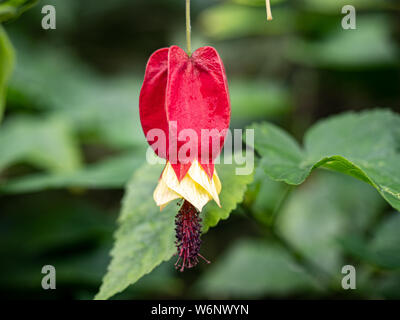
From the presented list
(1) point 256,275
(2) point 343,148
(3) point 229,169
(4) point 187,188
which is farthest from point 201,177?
(1) point 256,275

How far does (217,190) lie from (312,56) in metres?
1.11

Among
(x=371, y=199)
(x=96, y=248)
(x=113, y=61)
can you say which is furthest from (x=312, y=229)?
(x=113, y=61)

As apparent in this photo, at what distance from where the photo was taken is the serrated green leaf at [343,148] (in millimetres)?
545

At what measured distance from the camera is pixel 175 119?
483 mm

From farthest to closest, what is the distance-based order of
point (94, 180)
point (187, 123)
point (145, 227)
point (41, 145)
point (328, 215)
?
point (328, 215)
point (41, 145)
point (94, 180)
point (145, 227)
point (187, 123)

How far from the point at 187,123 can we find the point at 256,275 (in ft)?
2.48

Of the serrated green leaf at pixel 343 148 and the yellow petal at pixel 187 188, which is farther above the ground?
the serrated green leaf at pixel 343 148

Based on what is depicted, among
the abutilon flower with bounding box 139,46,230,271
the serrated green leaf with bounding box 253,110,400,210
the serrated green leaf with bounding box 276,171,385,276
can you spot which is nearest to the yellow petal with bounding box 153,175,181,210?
the abutilon flower with bounding box 139,46,230,271

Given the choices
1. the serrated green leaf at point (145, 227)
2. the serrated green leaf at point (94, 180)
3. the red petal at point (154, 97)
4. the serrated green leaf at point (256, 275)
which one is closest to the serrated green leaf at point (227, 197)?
the serrated green leaf at point (145, 227)

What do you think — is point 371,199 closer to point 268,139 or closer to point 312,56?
point 312,56

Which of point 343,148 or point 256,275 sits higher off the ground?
point 343,148

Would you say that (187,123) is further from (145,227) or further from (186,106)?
(145,227)

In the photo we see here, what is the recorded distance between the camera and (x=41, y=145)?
1.10 meters

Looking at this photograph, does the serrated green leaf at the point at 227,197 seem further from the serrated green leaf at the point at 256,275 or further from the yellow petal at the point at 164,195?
the serrated green leaf at the point at 256,275
